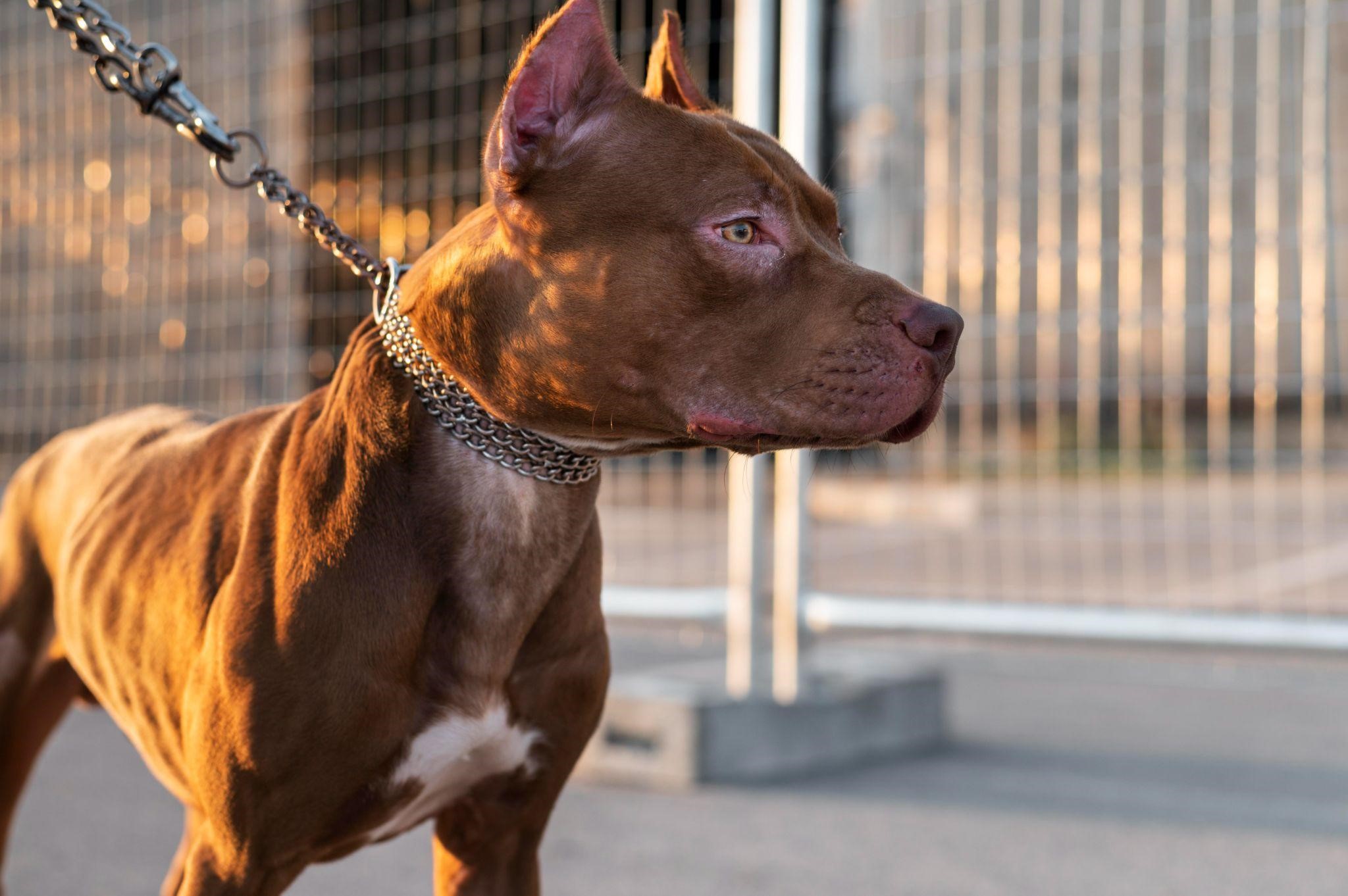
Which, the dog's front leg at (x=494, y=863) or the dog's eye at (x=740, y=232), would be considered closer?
the dog's eye at (x=740, y=232)

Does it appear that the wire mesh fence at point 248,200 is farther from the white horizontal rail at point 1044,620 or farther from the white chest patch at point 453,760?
the white chest patch at point 453,760

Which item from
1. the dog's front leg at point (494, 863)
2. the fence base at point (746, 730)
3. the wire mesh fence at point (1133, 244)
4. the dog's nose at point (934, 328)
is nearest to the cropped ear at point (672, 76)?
the dog's nose at point (934, 328)

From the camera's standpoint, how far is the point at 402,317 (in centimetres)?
177

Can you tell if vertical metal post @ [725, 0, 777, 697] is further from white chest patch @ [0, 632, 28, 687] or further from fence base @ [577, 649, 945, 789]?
white chest patch @ [0, 632, 28, 687]

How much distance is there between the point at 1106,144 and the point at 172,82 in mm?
3090

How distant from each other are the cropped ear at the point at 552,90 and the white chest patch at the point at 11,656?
4.39 feet

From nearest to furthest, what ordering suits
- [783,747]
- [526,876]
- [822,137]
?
1. [526,876]
2. [783,747]
3. [822,137]

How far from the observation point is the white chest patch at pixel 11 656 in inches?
91.7

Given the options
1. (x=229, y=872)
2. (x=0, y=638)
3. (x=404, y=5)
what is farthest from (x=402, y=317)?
(x=404, y=5)

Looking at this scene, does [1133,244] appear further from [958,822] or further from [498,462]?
[498,462]

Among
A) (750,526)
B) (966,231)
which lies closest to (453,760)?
(750,526)

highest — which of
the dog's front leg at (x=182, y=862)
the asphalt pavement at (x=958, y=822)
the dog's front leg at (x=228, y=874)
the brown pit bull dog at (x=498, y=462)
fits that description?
the brown pit bull dog at (x=498, y=462)

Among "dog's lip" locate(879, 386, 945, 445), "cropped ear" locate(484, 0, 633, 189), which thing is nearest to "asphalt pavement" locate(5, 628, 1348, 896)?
"dog's lip" locate(879, 386, 945, 445)

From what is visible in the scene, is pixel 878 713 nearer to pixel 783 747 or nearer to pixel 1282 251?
pixel 783 747
